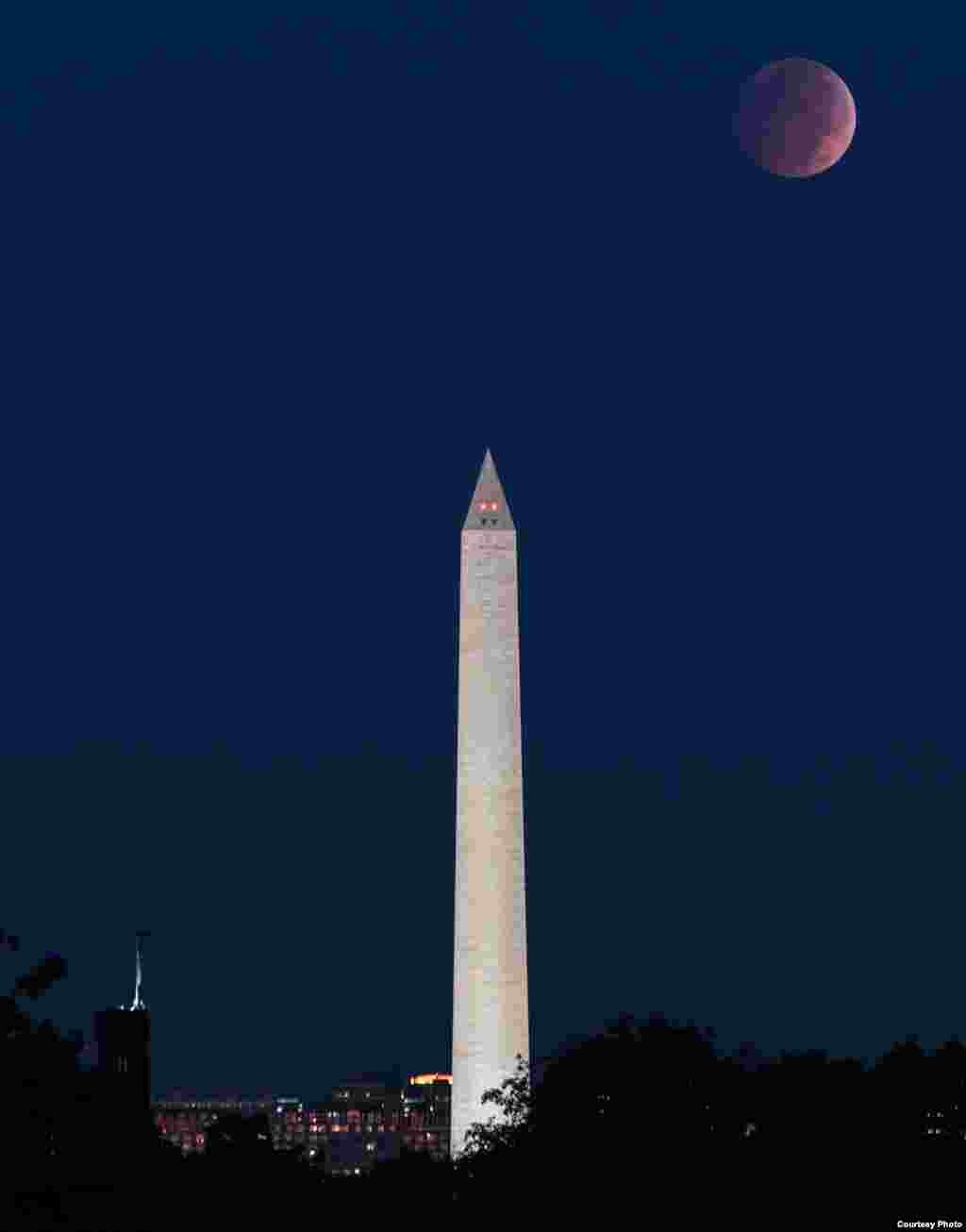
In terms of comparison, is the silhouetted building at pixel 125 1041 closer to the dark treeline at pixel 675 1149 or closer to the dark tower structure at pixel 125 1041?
the dark tower structure at pixel 125 1041

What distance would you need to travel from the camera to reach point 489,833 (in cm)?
10331

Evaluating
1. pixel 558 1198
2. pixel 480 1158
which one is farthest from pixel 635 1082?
pixel 558 1198

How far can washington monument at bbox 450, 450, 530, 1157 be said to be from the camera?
10288cm

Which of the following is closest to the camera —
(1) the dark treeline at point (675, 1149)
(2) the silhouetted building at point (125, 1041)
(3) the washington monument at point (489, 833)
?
(1) the dark treeline at point (675, 1149)

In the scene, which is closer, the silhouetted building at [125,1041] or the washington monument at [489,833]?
the washington monument at [489,833]

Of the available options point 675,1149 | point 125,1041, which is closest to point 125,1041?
point 125,1041

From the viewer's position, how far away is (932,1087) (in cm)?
9419

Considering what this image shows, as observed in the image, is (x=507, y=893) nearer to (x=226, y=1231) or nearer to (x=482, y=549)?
(x=482, y=549)

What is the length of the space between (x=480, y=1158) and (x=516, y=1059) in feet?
51.2

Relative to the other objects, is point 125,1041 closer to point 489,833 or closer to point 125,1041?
point 125,1041

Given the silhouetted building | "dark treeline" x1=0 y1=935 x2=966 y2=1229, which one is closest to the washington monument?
"dark treeline" x1=0 y1=935 x2=966 y2=1229

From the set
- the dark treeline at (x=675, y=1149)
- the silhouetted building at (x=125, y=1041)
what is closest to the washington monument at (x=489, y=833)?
the dark treeline at (x=675, y=1149)

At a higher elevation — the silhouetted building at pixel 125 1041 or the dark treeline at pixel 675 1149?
the silhouetted building at pixel 125 1041

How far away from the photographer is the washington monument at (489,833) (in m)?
103
